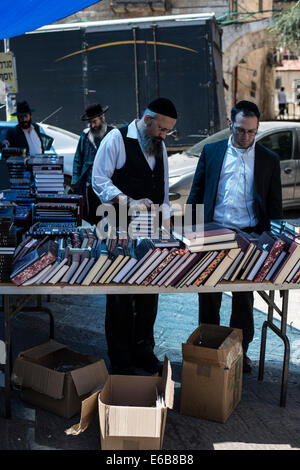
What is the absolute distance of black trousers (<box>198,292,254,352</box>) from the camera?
158 inches

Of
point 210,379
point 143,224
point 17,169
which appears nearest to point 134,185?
point 143,224

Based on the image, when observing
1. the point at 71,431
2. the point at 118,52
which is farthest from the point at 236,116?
the point at 118,52

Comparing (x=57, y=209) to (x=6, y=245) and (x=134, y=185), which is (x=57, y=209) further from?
(x=6, y=245)

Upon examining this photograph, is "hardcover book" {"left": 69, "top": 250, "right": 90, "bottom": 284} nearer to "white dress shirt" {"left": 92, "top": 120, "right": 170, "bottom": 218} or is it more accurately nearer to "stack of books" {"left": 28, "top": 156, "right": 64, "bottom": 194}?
"white dress shirt" {"left": 92, "top": 120, "right": 170, "bottom": 218}

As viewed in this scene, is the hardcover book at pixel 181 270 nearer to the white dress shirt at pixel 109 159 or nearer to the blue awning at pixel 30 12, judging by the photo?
the white dress shirt at pixel 109 159

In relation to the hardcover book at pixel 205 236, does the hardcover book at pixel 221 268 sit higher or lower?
lower

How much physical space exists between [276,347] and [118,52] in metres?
8.68

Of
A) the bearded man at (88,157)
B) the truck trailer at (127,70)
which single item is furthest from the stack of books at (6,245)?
the truck trailer at (127,70)

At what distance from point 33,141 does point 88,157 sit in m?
1.68

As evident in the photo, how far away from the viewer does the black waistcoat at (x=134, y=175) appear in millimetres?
3898

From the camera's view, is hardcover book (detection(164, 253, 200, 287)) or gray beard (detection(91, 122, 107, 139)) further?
gray beard (detection(91, 122, 107, 139))

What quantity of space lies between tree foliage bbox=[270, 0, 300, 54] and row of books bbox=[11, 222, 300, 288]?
17851 mm

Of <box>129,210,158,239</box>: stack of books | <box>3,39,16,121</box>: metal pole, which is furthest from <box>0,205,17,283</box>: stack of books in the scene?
<box>3,39,16,121</box>: metal pole

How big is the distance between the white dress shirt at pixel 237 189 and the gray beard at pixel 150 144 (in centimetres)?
47
